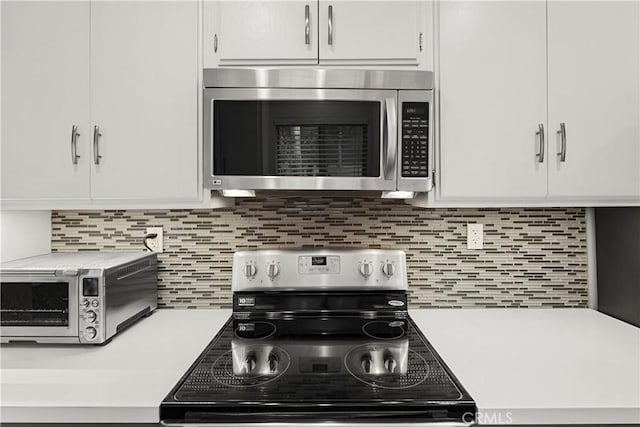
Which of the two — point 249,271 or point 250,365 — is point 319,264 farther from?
point 250,365

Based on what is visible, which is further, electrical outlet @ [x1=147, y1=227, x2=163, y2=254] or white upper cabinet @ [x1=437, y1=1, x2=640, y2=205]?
electrical outlet @ [x1=147, y1=227, x2=163, y2=254]

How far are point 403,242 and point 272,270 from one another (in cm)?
59

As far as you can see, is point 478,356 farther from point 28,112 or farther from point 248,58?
point 28,112

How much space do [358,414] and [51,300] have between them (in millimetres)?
988

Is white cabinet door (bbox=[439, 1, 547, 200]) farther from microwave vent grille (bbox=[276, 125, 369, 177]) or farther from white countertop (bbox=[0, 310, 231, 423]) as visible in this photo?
white countertop (bbox=[0, 310, 231, 423])

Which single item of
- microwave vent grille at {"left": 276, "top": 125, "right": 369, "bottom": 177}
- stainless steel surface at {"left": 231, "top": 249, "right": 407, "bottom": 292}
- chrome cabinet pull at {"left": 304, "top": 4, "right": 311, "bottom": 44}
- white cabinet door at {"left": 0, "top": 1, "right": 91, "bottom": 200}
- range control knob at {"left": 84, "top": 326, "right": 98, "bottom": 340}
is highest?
chrome cabinet pull at {"left": 304, "top": 4, "right": 311, "bottom": 44}

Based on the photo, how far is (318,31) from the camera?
1555 millimetres

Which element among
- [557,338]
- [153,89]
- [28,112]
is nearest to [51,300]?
[28,112]

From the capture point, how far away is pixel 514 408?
1.03 metres

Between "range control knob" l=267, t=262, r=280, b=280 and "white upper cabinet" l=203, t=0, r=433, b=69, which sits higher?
"white upper cabinet" l=203, t=0, r=433, b=69

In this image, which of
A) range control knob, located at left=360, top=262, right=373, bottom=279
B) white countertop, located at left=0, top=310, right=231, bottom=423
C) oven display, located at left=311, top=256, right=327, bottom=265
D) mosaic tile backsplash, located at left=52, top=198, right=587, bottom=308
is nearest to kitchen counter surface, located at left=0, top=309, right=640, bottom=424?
white countertop, located at left=0, top=310, right=231, bottom=423

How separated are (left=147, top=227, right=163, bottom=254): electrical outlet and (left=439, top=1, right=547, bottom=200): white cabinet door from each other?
3.74ft

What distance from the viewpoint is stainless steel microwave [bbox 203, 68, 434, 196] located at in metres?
1.51

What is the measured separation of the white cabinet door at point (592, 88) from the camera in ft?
5.10
